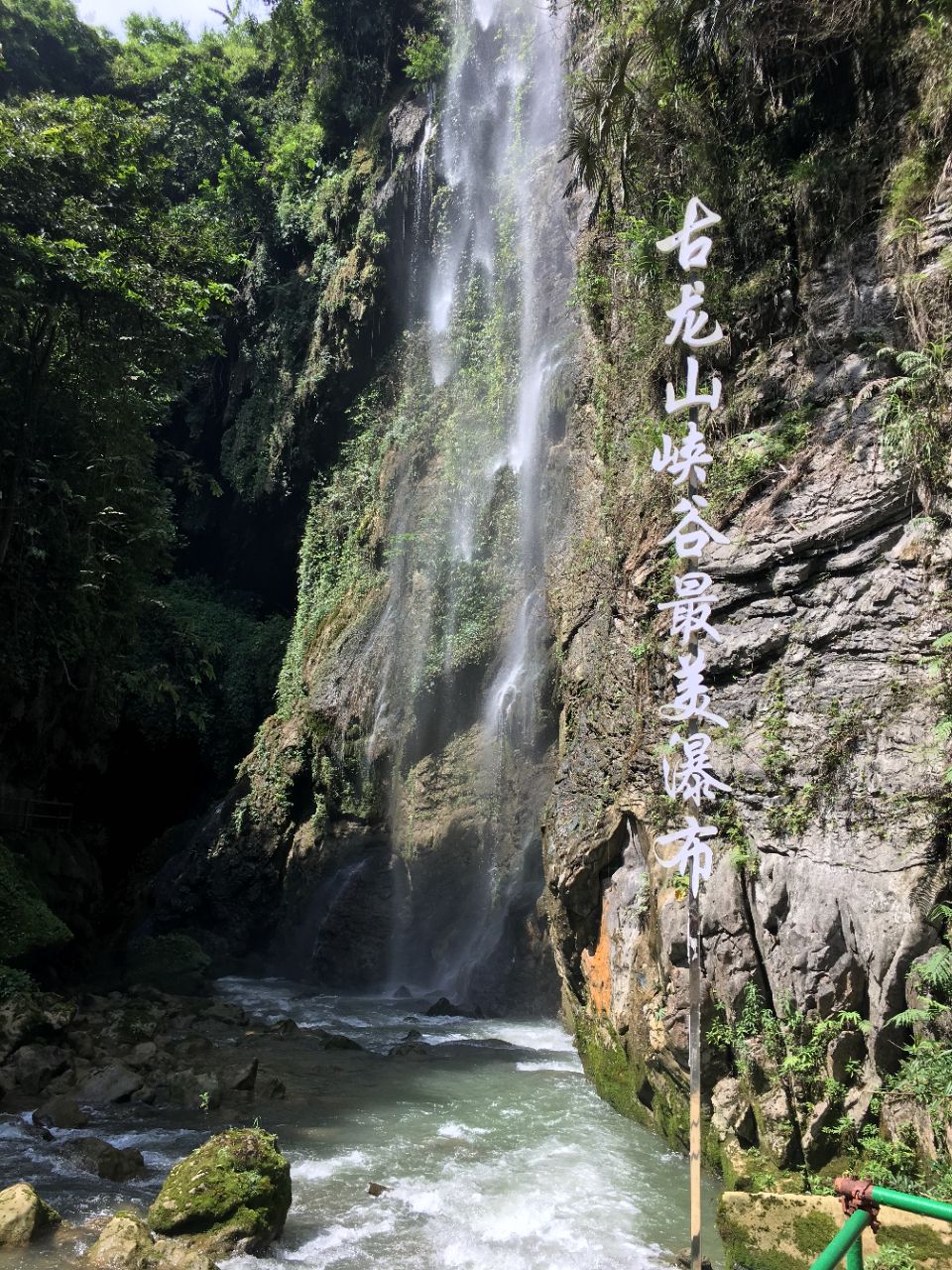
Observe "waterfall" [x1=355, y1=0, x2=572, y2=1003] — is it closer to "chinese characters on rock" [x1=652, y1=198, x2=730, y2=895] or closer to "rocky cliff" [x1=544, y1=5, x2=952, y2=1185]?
"rocky cliff" [x1=544, y1=5, x2=952, y2=1185]

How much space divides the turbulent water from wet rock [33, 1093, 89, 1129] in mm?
145

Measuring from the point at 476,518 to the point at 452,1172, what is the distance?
12299 mm

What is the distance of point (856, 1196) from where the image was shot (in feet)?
6.76

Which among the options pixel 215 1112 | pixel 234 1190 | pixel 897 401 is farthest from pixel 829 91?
pixel 215 1112

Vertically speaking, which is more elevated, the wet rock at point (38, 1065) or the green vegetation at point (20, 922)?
the green vegetation at point (20, 922)

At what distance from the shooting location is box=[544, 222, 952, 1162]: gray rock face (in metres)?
5.09

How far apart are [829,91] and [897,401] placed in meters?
3.11

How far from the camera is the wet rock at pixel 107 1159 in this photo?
237 inches

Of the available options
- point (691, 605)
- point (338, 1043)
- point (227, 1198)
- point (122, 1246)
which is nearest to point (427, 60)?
point (691, 605)

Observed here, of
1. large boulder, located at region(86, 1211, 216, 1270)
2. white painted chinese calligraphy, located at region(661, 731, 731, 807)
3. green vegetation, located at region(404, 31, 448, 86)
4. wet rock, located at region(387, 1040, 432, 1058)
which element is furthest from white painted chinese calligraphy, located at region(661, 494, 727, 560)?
green vegetation, located at region(404, 31, 448, 86)

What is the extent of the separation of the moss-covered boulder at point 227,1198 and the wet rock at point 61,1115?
7.95 ft

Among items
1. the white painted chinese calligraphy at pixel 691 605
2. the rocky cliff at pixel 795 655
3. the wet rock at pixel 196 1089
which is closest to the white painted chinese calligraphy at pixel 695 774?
the rocky cliff at pixel 795 655

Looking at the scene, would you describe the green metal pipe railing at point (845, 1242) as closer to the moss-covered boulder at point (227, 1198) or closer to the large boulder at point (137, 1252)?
the large boulder at point (137, 1252)

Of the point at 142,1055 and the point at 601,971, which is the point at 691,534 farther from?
the point at 142,1055
